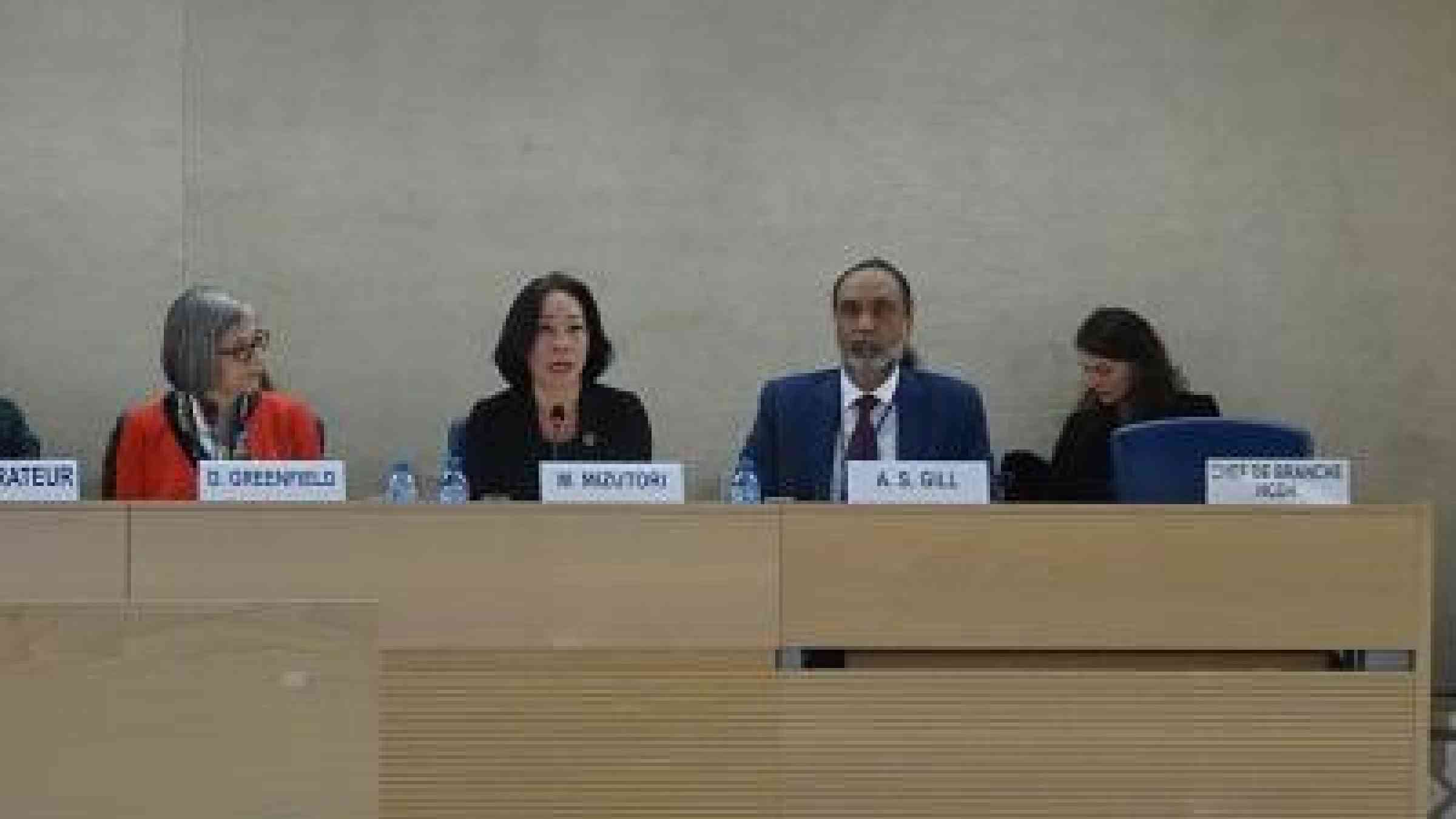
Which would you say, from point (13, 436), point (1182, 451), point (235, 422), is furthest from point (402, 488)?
point (13, 436)

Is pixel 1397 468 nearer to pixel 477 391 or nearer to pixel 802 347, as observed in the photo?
pixel 802 347

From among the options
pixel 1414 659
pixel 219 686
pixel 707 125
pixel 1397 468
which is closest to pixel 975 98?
pixel 707 125

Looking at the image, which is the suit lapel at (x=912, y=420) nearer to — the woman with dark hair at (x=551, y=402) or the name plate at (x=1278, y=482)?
the woman with dark hair at (x=551, y=402)

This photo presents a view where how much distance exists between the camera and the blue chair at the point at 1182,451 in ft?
13.9

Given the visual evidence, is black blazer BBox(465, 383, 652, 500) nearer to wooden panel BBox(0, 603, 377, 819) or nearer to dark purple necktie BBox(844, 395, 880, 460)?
dark purple necktie BBox(844, 395, 880, 460)

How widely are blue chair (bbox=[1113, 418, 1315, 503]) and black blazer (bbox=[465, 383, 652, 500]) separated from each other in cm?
113

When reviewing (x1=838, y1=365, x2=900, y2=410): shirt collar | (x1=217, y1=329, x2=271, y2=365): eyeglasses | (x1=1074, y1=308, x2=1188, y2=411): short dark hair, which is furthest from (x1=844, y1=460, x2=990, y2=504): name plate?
(x1=1074, y1=308, x2=1188, y2=411): short dark hair

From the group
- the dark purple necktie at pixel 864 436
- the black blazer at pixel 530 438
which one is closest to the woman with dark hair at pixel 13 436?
the black blazer at pixel 530 438

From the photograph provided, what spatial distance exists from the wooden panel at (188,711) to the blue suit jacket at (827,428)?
8.76ft

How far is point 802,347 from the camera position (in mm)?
6637

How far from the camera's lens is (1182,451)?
4270 mm

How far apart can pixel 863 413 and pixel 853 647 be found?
42.0 inches

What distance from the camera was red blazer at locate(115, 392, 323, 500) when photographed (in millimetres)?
5016

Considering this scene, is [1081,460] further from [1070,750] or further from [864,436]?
[1070,750]
